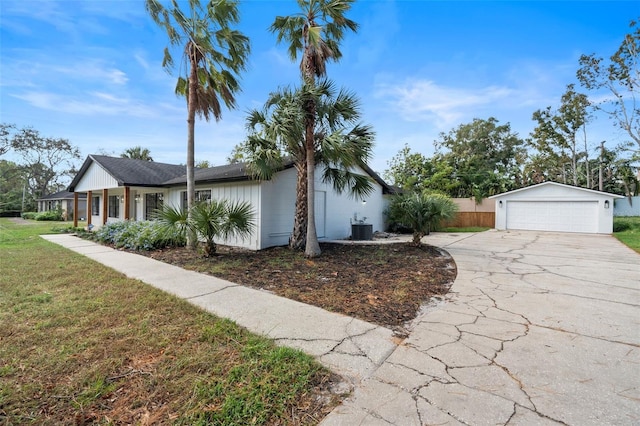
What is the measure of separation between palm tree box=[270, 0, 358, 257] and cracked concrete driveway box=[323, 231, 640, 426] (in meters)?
4.30

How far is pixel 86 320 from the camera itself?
11.1 feet

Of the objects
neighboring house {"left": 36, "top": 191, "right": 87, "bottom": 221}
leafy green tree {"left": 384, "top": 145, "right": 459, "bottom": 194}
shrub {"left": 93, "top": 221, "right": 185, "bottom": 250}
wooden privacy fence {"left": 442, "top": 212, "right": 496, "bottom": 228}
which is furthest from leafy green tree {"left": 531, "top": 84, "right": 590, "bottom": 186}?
neighboring house {"left": 36, "top": 191, "right": 87, "bottom": 221}

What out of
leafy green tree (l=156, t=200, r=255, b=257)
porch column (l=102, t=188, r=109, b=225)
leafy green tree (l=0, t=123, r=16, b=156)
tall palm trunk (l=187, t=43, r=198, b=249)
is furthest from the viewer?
leafy green tree (l=0, t=123, r=16, b=156)

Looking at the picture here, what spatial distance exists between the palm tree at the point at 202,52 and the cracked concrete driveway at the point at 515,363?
24.7 ft

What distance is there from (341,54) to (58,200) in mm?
36913

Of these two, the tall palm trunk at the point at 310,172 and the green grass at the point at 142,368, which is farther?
the tall palm trunk at the point at 310,172

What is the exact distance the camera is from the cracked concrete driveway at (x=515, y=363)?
75.4 inches

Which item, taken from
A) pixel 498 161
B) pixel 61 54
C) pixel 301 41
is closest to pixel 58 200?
pixel 61 54

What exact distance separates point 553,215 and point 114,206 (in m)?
27.0

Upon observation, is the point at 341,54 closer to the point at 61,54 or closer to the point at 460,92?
the point at 460,92

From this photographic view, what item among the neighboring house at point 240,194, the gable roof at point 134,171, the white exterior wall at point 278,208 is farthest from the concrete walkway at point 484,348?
the gable roof at point 134,171

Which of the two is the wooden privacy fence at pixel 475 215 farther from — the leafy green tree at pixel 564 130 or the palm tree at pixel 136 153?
the palm tree at pixel 136 153

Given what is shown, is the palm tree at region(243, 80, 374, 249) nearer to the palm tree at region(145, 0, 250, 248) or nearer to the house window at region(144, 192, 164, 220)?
the palm tree at region(145, 0, 250, 248)

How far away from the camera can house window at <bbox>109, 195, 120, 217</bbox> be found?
17984 millimetres
